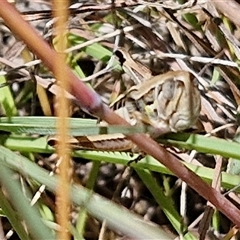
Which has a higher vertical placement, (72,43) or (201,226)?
(72,43)

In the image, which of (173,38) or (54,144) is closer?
(54,144)

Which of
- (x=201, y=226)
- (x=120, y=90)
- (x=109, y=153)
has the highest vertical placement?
(x=120, y=90)

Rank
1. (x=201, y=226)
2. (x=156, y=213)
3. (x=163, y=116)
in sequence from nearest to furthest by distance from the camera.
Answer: (x=163, y=116), (x=201, y=226), (x=156, y=213)

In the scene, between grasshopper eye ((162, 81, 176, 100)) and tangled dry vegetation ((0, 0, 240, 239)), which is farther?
tangled dry vegetation ((0, 0, 240, 239))

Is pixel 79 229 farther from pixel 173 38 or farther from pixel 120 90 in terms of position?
pixel 173 38

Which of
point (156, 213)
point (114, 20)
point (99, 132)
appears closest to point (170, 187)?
point (156, 213)

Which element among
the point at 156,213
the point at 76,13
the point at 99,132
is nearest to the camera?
the point at 99,132

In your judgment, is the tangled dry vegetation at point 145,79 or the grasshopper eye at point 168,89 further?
the tangled dry vegetation at point 145,79

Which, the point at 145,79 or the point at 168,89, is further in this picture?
the point at 145,79
